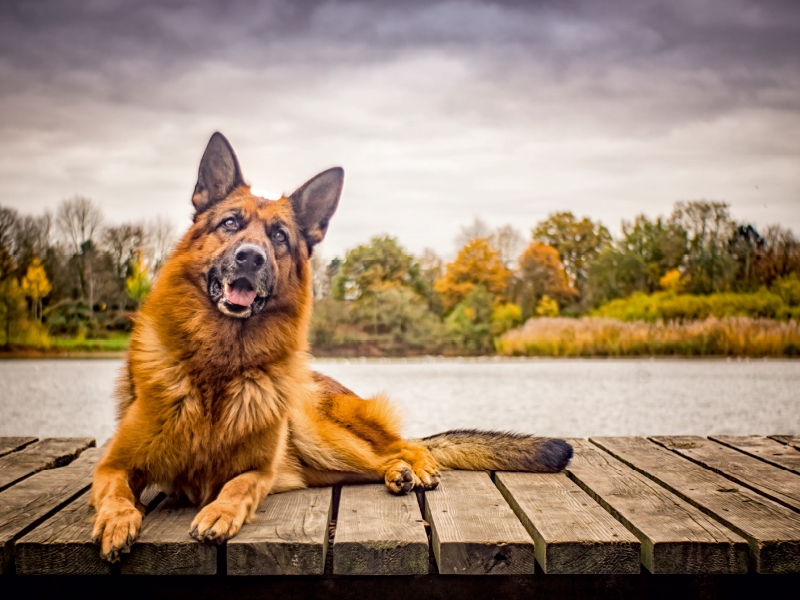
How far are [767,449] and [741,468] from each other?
2.10ft

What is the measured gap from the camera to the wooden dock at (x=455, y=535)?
197 centimetres

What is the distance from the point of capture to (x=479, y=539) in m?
1.99

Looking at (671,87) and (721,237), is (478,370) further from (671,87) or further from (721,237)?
(671,87)

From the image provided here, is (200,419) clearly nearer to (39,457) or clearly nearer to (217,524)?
(217,524)

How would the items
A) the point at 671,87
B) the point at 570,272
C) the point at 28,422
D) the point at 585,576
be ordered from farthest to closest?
the point at 570,272 → the point at 671,87 → the point at 28,422 → the point at 585,576

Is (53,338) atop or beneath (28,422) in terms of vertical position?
atop

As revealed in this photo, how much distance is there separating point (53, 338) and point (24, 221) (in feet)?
6.01

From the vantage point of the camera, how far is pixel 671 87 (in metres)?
11.2

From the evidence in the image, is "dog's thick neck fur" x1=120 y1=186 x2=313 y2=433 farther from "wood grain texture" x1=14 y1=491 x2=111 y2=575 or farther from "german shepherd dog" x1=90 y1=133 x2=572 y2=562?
"wood grain texture" x1=14 y1=491 x2=111 y2=575

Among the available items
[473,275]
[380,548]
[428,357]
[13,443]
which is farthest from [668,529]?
[473,275]

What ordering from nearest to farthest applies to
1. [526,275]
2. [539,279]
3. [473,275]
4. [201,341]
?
[201,341] → [539,279] → [526,275] → [473,275]

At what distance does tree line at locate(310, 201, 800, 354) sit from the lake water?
60.7 inches

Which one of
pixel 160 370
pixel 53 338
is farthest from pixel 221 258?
pixel 53 338

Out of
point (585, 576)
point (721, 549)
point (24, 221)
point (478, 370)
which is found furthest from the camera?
point (478, 370)
